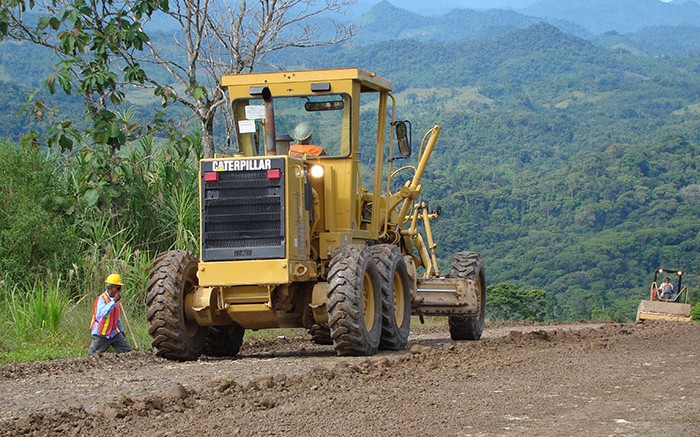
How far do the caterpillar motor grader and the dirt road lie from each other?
1.58 ft

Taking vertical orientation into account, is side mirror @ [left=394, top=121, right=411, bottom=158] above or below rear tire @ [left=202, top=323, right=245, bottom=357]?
above

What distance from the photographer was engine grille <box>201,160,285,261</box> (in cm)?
1238

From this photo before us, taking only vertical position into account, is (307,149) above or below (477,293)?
above

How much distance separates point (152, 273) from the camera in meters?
12.9

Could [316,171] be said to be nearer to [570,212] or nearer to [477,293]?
[477,293]

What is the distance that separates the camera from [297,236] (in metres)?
12.7

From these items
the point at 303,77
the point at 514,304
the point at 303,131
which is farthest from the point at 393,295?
the point at 514,304

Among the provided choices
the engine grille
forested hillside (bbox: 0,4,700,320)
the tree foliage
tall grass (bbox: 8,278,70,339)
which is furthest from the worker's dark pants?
forested hillside (bbox: 0,4,700,320)

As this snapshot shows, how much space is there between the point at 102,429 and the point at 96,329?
610 centimetres

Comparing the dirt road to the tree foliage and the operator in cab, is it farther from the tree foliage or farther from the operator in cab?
the tree foliage

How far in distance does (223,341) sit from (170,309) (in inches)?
57.5

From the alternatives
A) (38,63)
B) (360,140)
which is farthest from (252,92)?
(38,63)

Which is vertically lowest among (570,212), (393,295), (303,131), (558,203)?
(393,295)

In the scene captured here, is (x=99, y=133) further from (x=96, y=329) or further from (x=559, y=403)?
(x=559, y=403)
